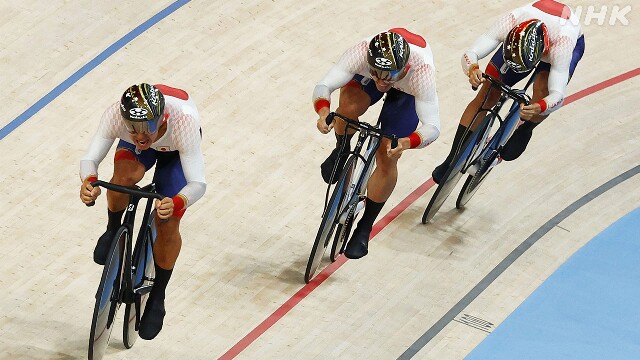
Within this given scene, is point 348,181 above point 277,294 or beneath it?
above

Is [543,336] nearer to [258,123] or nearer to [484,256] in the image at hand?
[484,256]

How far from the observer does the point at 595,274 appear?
6.88 metres

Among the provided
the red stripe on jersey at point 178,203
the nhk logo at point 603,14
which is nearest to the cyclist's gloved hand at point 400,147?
the red stripe on jersey at point 178,203

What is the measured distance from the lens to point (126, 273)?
534 centimetres

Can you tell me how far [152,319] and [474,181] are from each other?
2.30 metres

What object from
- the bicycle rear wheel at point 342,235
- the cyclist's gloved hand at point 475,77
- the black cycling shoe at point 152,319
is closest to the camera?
the black cycling shoe at point 152,319

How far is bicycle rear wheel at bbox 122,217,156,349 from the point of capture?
540 centimetres

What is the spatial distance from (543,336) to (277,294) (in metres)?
1.35

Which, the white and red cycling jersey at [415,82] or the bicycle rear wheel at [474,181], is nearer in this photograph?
the white and red cycling jersey at [415,82]

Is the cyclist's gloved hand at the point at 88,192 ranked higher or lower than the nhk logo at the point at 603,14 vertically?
higher

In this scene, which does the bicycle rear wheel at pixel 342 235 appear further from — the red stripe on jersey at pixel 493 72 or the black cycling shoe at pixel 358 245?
the red stripe on jersey at pixel 493 72

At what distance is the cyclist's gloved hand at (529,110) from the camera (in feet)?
21.4

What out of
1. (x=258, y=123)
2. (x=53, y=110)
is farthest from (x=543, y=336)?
(x=53, y=110)

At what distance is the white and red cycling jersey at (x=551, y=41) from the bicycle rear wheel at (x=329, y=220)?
0.93m
